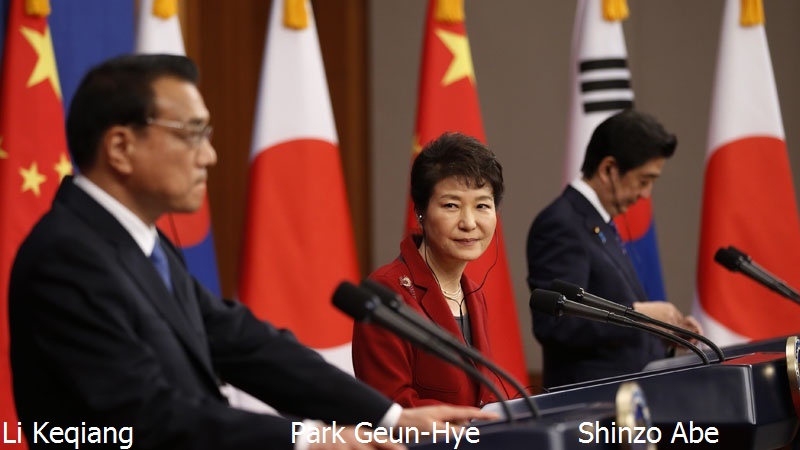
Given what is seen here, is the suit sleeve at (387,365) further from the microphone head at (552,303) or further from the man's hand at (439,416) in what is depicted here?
the man's hand at (439,416)

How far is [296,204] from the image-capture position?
459cm

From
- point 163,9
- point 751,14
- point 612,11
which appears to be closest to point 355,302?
point 163,9

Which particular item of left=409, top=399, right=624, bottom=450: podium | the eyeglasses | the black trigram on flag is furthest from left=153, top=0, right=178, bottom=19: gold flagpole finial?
left=409, top=399, right=624, bottom=450: podium

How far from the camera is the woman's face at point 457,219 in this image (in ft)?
8.86

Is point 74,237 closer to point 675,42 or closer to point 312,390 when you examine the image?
point 312,390

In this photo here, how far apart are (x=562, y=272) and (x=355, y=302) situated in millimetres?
1744

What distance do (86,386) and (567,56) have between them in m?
4.92

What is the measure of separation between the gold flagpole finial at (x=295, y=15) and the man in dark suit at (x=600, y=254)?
145 centimetres

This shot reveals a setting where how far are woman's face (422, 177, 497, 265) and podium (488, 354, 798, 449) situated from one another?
1.44ft

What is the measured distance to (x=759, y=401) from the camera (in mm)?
2441

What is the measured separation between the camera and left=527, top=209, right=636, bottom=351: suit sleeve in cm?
340

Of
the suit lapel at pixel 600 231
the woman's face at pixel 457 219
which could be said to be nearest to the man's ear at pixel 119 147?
the woman's face at pixel 457 219

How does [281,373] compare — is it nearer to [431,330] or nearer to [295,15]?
[431,330]

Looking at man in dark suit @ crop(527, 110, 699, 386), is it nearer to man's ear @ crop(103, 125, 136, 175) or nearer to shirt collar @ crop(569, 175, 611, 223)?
shirt collar @ crop(569, 175, 611, 223)
